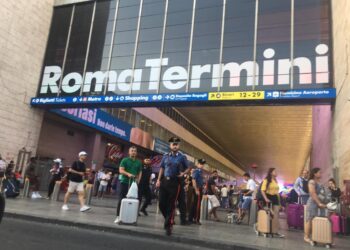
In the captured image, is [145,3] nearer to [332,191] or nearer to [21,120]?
[21,120]

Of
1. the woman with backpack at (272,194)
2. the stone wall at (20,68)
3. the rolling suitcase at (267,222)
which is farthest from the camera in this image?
the stone wall at (20,68)

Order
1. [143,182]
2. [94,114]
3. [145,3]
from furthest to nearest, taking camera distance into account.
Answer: [94,114], [145,3], [143,182]

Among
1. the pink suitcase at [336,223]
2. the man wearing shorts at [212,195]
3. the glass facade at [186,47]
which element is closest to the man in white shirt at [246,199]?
the man wearing shorts at [212,195]

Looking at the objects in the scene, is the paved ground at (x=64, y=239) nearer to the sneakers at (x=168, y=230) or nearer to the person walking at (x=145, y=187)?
the sneakers at (x=168, y=230)

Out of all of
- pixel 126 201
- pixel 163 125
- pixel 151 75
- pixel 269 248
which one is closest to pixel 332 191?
pixel 269 248

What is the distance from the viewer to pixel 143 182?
11602 millimetres

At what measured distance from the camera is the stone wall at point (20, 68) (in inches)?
787

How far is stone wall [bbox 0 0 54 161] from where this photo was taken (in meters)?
20.0

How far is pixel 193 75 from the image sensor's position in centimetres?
1781

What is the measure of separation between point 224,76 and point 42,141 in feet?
47.5

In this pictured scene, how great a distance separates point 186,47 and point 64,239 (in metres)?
13.9

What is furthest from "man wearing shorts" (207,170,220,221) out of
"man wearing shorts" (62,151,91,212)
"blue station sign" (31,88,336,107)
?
"blue station sign" (31,88,336,107)

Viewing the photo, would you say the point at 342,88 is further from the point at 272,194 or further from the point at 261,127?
the point at 261,127

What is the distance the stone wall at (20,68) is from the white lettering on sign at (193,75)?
113 centimetres
